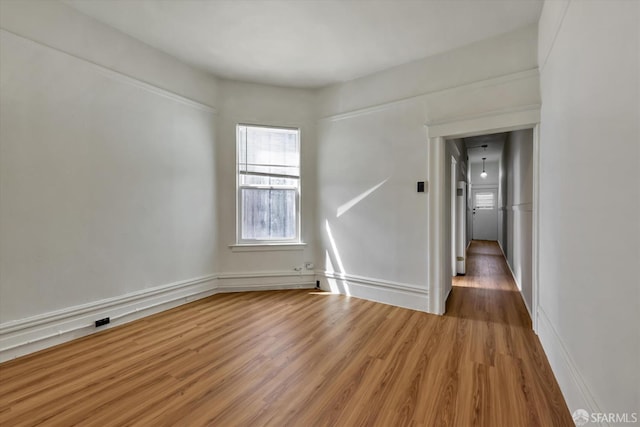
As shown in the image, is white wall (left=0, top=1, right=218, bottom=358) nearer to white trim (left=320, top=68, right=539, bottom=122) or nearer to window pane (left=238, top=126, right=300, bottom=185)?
window pane (left=238, top=126, right=300, bottom=185)

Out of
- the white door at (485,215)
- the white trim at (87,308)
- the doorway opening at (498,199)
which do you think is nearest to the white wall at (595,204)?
the doorway opening at (498,199)

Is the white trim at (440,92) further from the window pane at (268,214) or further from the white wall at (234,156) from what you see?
the window pane at (268,214)

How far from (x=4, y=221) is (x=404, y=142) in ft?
12.1

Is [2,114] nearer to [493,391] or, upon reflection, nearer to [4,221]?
[4,221]

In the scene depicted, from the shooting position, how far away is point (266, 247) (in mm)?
4055

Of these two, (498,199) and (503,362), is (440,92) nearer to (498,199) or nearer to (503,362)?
(503,362)

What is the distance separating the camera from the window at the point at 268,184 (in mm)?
4051

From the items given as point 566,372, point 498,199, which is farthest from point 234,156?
point 498,199

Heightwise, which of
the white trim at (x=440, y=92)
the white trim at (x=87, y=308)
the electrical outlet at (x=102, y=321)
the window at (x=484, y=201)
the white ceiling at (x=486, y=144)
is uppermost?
the white ceiling at (x=486, y=144)

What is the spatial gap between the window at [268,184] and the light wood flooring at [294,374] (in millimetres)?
1305

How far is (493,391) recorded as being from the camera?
5.96 feet

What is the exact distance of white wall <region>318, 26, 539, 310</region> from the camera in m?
2.86

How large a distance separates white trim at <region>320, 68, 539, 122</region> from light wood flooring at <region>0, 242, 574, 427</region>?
2.41m

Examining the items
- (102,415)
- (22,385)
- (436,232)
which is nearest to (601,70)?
(436,232)
